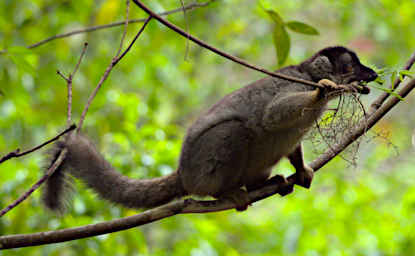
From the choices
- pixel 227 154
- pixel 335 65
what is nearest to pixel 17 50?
pixel 227 154

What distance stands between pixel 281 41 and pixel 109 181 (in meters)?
1.67

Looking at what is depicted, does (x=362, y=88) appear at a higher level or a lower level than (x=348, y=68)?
higher

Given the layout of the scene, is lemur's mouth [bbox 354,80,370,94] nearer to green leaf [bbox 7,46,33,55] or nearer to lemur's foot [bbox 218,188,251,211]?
lemur's foot [bbox 218,188,251,211]

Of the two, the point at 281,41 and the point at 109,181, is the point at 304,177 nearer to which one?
the point at 281,41

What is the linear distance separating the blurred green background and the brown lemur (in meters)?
0.24

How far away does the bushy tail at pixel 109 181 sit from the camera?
3.50 metres

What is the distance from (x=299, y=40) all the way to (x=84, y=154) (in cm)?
636

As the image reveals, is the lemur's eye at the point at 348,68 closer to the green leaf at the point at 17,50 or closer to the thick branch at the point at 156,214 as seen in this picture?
the thick branch at the point at 156,214

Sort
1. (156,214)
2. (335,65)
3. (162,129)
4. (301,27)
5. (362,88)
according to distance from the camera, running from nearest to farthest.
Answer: (156,214) < (362,88) < (301,27) < (335,65) < (162,129)

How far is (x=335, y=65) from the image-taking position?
12.5ft

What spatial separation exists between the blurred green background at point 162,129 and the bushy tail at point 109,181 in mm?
164

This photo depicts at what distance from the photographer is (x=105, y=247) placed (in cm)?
374

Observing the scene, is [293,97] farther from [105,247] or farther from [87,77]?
[87,77]

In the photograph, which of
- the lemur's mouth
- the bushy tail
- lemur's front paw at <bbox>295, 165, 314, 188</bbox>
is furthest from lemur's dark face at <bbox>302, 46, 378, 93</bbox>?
the bushy tail
